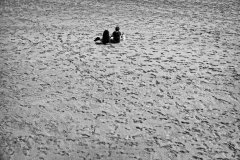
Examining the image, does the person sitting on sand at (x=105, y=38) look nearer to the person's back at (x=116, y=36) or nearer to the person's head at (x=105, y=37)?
the person's head at (x=105, y=37)

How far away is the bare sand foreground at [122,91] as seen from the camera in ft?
10.7

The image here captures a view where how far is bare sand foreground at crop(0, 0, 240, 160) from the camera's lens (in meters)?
3.26

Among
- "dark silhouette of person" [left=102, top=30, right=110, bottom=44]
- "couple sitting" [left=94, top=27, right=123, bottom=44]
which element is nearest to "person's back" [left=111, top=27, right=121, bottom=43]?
"couple sitting" [left=94, top=27, right=123, bottom=44]

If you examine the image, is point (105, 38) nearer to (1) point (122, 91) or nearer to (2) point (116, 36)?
(2) point (116, 36)

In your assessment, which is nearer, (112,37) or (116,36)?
(116,36)

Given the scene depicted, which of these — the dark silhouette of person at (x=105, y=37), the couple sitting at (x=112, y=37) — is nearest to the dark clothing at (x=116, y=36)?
the couple sitting at (x=112, y=37)

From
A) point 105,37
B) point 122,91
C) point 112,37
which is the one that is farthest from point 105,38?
point 122,91

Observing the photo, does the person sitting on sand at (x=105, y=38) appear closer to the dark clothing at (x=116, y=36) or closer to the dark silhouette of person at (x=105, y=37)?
the dark silhouette of person at (x=105, y=37)

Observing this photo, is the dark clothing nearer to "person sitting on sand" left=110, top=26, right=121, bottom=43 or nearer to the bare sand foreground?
"person sitting on sand" left=110, top=26, right=121, bottom=43

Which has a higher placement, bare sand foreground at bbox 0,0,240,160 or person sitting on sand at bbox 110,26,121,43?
person sitting on sand at bbox 110,26,121,43

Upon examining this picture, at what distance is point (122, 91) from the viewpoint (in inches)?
174

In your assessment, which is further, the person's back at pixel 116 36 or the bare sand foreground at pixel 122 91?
the person's back at pixel 116 36

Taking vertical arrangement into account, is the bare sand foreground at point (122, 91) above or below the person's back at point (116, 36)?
below

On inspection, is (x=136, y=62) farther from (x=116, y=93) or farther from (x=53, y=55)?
(x=53, y=55)
